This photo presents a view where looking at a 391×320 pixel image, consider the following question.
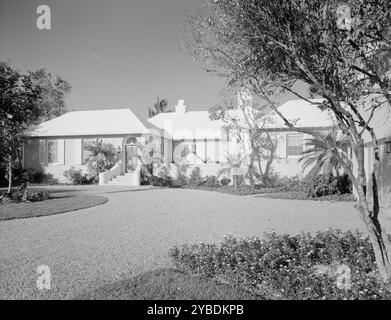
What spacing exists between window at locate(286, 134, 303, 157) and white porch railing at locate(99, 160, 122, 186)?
12997mm

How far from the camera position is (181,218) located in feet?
35.1

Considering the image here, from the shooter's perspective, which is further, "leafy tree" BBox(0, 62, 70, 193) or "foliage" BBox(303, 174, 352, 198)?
"foliage" BBox(303, 174, 352, 198)

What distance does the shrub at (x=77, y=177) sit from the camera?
25547 millimetres

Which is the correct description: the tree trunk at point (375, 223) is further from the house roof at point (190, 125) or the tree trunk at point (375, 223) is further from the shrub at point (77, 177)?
the shrub at point (77, 177)

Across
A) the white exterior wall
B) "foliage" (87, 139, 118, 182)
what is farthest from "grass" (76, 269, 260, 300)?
the white exterior wall

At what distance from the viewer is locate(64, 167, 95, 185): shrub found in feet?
83.8

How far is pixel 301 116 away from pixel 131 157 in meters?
13.9

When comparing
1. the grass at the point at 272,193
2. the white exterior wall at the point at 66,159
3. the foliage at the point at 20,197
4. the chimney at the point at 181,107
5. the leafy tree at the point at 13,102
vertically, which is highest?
the chimney at the point at 181,107

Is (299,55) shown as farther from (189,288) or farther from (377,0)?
(189,288)

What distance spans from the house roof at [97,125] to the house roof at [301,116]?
9282 mm

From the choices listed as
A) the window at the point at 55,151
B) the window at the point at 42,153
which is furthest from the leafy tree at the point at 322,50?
the window at the point at 42,153

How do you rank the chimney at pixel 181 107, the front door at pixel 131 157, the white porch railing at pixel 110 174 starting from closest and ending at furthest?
the white porch railing at pixel 110 174
the front door at pixel 131 157
the chimney at pixel 181 107

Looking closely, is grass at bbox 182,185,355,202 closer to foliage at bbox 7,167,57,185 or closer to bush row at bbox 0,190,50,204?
bush row at bbox 0,190,50,204
